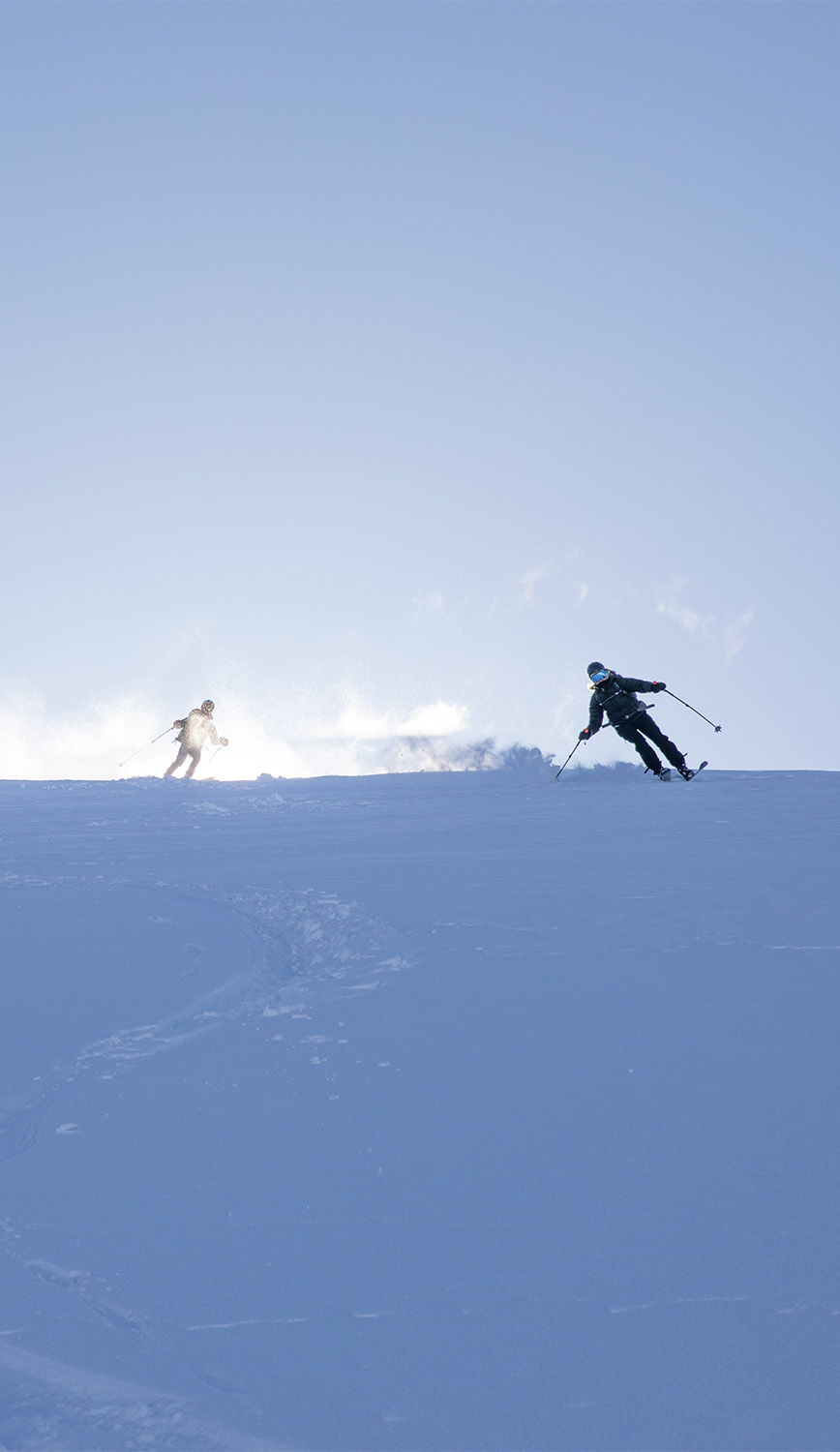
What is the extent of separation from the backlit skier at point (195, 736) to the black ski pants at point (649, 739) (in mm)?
8699

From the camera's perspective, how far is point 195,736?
19812 millimetres

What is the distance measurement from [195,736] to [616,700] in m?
8.93

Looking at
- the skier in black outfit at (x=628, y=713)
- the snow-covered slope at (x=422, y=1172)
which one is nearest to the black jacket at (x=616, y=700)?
the skier in black outfit at (x=628, y=713)

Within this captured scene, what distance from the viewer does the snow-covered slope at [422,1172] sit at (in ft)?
7.61

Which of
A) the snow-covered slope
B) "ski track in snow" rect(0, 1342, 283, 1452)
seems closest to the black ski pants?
the snow-covered slope

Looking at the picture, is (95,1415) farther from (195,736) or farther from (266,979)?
(195,736)

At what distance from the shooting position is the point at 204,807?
38.4 feet

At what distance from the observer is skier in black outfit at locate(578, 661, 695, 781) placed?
14.6 m

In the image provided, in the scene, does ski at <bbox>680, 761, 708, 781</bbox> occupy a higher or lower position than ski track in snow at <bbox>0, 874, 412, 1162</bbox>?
higher

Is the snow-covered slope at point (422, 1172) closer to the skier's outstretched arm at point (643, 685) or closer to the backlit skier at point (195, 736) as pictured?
the skier's outstretched arm at point (643, 685)

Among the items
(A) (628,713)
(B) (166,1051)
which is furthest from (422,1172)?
(A) (628,713)

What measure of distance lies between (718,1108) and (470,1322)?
1.31m

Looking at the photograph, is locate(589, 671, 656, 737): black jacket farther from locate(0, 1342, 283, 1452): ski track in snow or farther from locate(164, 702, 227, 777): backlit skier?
locate(0, 1342, 283, 1452): ski track in snow

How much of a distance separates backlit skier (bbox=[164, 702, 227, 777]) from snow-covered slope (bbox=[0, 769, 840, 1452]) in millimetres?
13566
